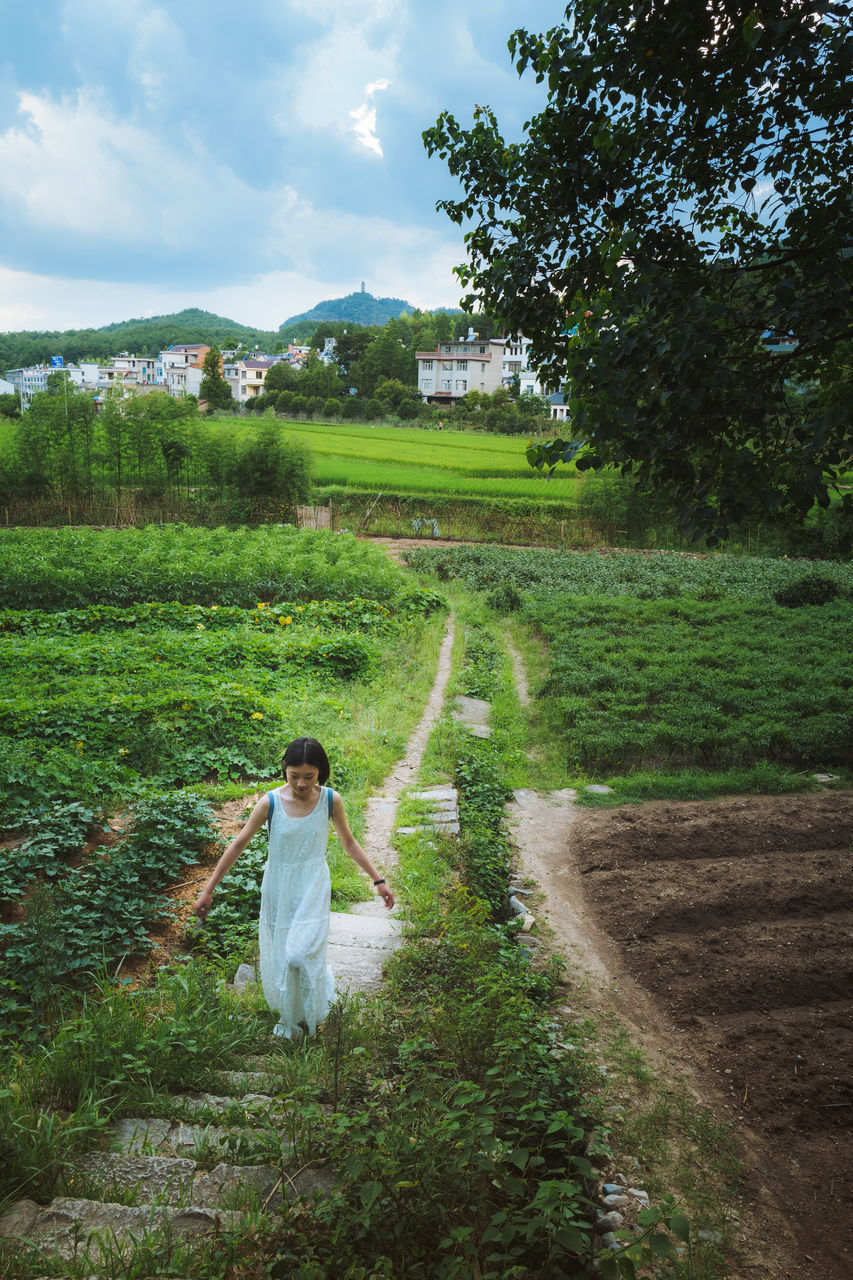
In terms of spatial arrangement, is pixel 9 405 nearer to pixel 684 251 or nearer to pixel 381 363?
pixel 381 363

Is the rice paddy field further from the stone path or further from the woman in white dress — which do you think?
the stone path

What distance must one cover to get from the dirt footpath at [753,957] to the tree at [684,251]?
2.79 metres

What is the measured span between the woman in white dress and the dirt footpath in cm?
207

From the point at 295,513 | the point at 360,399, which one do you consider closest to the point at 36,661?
the point at 295,513

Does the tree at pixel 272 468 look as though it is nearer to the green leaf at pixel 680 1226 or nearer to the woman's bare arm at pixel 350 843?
the woman's bare arm at pixel 350 843

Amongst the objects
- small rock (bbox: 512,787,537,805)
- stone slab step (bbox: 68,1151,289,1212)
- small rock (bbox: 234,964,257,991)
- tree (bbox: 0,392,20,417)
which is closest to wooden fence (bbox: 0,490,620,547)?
small rock (bbox: 512,787,537,805)

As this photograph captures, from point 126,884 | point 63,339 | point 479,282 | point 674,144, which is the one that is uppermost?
point 63,339

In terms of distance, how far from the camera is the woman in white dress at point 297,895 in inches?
154

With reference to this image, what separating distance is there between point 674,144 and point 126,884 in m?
7.27

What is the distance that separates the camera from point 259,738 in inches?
325

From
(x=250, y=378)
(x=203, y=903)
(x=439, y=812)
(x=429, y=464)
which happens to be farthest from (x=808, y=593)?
(x=250, y=378)

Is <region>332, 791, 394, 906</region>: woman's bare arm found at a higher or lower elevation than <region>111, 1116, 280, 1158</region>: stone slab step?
higher

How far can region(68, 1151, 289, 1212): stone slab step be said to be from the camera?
2.56 m

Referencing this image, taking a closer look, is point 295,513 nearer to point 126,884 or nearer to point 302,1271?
point 126,884
